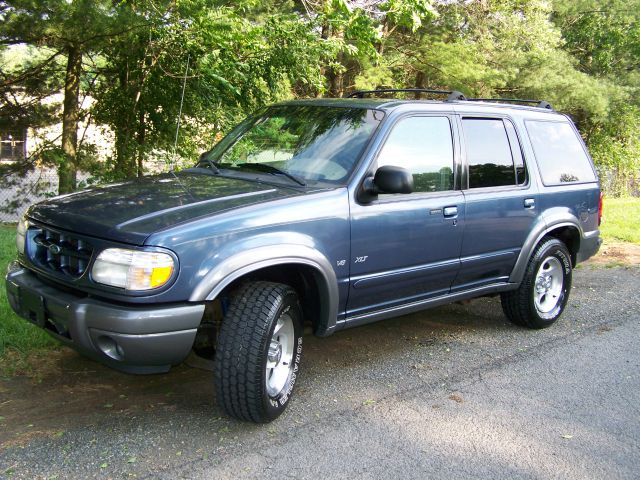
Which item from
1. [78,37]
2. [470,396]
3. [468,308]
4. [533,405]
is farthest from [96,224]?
[78,37]

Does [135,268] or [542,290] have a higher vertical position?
[135,268]

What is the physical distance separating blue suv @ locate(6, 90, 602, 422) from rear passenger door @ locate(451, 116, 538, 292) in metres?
0.01

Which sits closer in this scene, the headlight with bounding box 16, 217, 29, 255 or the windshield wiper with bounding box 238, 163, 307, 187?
the headlight with bounding box 16, 217, 29, 255

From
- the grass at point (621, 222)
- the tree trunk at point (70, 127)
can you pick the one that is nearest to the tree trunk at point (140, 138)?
the tree trunk at point (70, 127)

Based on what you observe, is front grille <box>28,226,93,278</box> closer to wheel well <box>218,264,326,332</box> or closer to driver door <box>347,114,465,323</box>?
wheel well <box>218,264,326,332</box>

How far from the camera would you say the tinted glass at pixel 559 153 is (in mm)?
5652

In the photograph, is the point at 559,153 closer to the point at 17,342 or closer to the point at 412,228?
the point at 412,228

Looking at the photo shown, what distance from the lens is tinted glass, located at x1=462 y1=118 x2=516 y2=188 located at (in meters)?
4.98

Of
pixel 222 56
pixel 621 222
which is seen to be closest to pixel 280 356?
pixel 222 56

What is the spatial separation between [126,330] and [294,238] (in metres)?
1.07

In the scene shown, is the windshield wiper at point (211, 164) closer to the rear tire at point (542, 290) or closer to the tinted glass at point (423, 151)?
the tinted glass at point (423, 151)

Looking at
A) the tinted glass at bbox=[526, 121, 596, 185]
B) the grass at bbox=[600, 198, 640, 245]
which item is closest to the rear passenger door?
the tinted glass at bbox=[526, 121, 596, 185]

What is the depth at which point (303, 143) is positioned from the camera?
178 inches

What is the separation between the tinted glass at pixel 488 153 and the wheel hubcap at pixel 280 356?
6.30 feet
